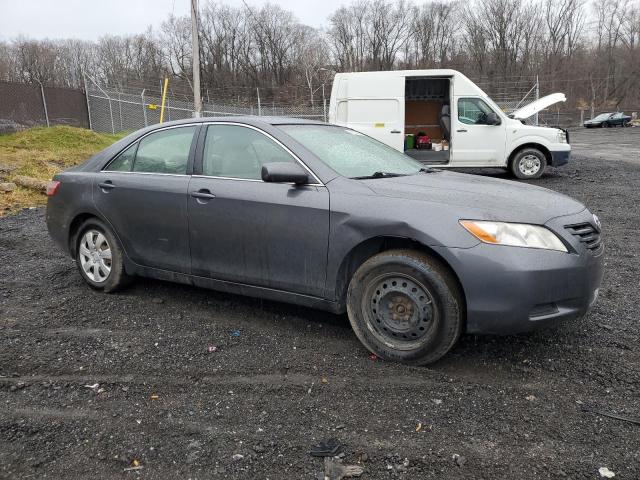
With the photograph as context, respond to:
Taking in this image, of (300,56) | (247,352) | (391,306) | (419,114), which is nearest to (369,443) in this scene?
(391,306)

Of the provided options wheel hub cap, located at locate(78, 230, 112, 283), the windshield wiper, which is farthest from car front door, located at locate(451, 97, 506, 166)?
wheel hub cap, located at locate(78, 230, 112, 283)

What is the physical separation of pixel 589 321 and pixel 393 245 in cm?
166

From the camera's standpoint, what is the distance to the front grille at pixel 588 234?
10.4 feet

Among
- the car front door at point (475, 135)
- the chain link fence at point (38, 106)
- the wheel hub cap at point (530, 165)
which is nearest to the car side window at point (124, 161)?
the car front door at point (475, 135)

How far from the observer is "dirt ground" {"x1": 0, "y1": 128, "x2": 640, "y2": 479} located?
2.38 meters

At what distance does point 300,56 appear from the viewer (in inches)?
2800

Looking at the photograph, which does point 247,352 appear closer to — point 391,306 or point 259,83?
point 391,306

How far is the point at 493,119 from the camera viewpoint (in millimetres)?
12062

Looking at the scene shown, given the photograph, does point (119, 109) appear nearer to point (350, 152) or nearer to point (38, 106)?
point (38, 106)

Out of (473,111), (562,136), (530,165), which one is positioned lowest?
(530,165)

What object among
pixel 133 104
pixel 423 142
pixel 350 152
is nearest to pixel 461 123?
pixel 423 142

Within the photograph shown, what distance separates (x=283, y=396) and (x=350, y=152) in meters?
1.93

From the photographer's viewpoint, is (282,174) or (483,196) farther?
(282,174)

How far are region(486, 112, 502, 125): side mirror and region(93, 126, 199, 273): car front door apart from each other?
367 inches
